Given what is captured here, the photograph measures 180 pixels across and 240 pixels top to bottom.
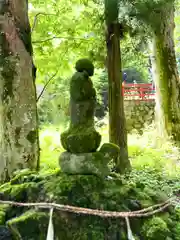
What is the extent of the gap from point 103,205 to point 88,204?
169mm

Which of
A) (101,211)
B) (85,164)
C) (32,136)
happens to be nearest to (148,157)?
(32,136)

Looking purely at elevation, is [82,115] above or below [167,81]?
below

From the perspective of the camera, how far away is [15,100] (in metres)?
4.98

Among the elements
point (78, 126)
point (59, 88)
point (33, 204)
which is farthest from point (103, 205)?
point (59, 88)

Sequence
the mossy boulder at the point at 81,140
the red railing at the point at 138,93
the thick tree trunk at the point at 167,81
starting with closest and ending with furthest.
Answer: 1. the mossy boulder at the point at 81,140
2. the thick tree trunk at the point at 167,81
3. the red railing at the point at 138,93

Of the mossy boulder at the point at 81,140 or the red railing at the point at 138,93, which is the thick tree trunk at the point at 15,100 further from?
the red railing at the point at 138,93

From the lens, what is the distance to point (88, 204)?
319 cm

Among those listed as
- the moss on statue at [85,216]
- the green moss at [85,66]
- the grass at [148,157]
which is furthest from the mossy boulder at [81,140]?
the grass at [148,157]

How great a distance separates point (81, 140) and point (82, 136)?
0.05 meters

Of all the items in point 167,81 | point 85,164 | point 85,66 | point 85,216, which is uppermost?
point 167,81

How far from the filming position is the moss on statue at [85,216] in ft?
9.82

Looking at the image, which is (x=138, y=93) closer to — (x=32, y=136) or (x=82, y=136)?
(x=32, y=136)

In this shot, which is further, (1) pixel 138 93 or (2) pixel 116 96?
(1) pixel 138 93

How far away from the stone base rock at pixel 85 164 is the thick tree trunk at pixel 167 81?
4724mm
